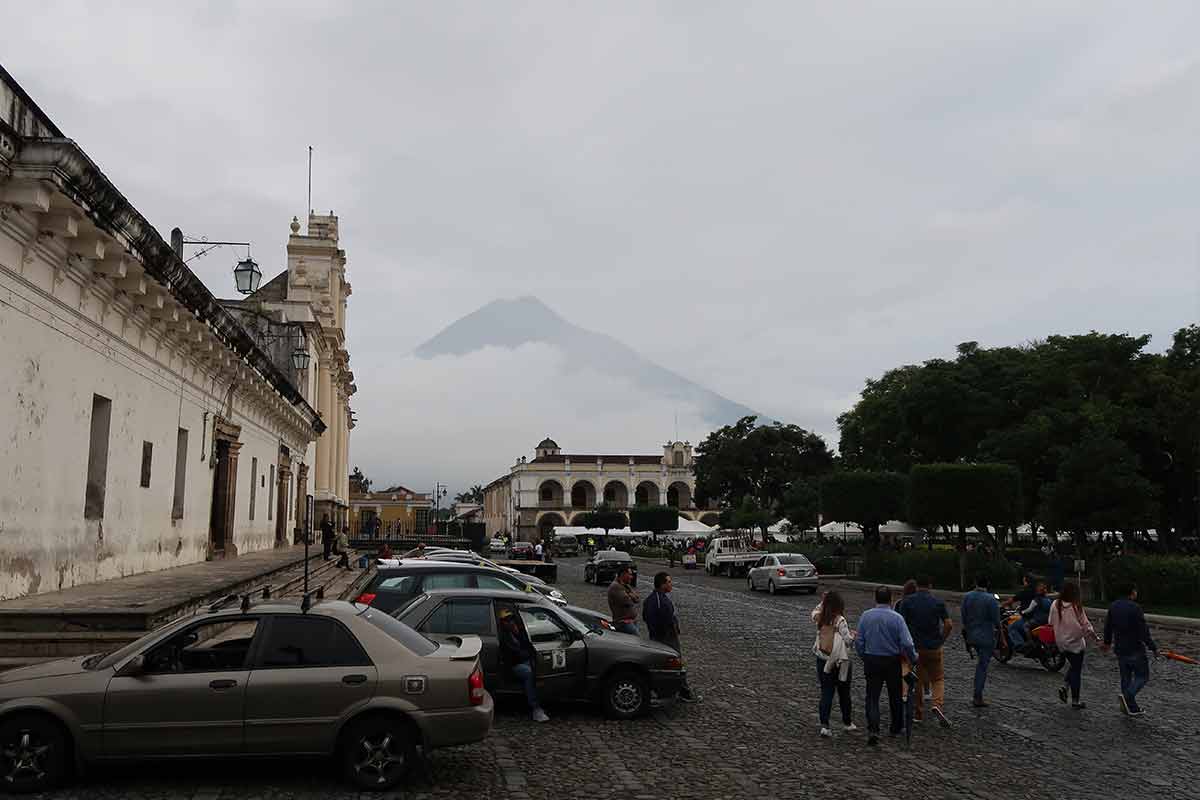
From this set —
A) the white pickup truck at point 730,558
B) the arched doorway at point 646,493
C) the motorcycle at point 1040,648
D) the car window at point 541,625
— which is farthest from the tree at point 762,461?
the car window at point 541,625

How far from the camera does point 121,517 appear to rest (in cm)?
1490

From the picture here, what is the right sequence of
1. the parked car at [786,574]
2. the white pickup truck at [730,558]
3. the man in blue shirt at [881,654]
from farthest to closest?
the white pickup truck at [730,558] < the parked car at [786,574] < the man in blue shirt at [881,654]

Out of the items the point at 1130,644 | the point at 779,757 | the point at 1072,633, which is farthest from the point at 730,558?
the point at 779,757

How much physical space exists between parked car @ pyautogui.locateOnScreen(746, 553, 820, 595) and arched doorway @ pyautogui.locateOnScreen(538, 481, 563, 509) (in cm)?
8839

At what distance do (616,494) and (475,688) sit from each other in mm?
115601

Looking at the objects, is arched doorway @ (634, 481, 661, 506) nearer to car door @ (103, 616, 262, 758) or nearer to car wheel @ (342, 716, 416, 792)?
car wheel @ (342, 716, 416, 792)

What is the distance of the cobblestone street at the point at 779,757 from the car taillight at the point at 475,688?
25.3 inches

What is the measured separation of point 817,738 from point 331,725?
15.4 feet

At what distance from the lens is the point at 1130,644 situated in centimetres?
1023

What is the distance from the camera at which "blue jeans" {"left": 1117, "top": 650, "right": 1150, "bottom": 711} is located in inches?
402

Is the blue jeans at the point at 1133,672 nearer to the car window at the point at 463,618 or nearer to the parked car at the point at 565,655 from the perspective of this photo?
the parked car at the point at 565,655

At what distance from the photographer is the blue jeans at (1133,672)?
10.2 meters

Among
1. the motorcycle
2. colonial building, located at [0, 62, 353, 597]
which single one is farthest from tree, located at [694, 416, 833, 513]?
the motorcycle

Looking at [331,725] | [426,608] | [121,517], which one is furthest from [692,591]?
[331,725]
